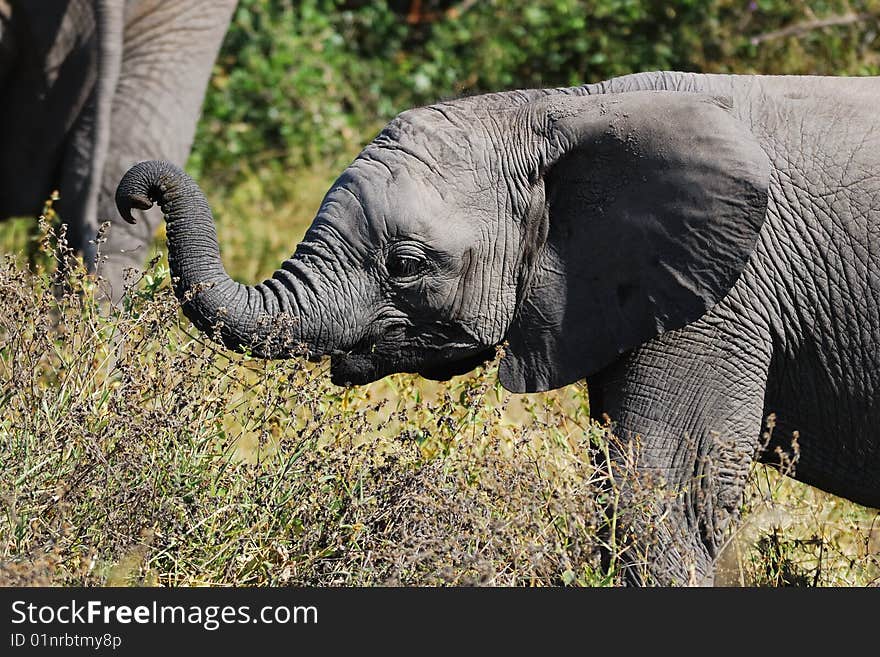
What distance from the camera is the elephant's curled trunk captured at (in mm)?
4387

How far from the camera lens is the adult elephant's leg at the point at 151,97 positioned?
7.21m

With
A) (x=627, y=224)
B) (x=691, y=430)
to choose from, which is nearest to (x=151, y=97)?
(x=627, y=224)

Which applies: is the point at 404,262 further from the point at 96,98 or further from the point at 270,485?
the point at 96,98

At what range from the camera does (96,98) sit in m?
6.82

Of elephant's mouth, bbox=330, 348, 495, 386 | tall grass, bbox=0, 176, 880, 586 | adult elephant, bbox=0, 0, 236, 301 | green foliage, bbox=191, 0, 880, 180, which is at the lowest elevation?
tall grass, bbox=0, 176, 880, 586

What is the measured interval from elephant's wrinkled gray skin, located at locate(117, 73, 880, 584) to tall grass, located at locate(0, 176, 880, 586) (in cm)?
16

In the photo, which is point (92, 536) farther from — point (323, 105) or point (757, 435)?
point (323, 105)

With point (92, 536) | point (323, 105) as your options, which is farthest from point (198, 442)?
point (323, 105)

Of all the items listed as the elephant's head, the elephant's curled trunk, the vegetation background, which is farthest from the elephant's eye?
the vegetation background

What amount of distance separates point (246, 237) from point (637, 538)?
17.7ft

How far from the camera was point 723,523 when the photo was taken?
446 centimetres

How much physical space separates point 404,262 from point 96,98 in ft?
9.35

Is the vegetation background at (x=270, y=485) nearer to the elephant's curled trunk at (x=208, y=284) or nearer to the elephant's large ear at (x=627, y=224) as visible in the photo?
the elephant's curled trunk at (x=208, y=284)

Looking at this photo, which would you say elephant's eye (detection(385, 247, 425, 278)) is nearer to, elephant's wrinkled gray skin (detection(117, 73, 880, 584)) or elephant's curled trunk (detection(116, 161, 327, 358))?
elephant's wrinkled gray skin (detection(117, 73, 880, 584))
